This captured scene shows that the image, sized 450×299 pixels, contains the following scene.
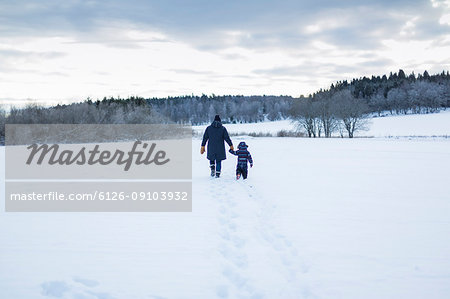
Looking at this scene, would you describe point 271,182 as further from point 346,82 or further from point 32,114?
point 346,82

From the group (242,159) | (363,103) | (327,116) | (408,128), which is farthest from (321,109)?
(242,159)

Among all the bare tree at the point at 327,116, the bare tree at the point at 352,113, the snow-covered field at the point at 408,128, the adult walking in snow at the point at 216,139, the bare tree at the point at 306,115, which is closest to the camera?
the adult walking in snow at the point at 216,139

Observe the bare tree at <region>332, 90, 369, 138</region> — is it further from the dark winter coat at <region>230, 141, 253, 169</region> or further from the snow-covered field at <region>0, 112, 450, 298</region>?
the snow-covered field at <region>0, 112, 450, 298</region>

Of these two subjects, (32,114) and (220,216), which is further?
(32,114)

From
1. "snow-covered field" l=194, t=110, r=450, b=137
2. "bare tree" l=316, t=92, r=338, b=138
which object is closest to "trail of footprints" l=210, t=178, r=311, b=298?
"snow-covered field" l=194, t=110, r=450, b=137

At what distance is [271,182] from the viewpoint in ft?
31.7

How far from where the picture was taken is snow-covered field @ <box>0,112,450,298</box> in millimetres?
3584

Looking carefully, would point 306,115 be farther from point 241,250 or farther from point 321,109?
point 241,250

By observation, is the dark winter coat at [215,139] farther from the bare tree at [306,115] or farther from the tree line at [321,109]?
the bare tree at [306,115]

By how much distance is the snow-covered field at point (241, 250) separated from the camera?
11.8 feet

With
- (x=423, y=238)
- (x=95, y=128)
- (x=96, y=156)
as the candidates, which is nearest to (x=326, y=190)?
(x=423, y=238)

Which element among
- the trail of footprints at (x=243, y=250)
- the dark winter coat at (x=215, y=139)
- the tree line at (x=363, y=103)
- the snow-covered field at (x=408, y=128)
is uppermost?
the tree line at (x=363, y=103)

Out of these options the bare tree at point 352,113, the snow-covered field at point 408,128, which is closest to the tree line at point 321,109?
the bare tree at point 352,113

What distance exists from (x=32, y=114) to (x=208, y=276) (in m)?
38.9
